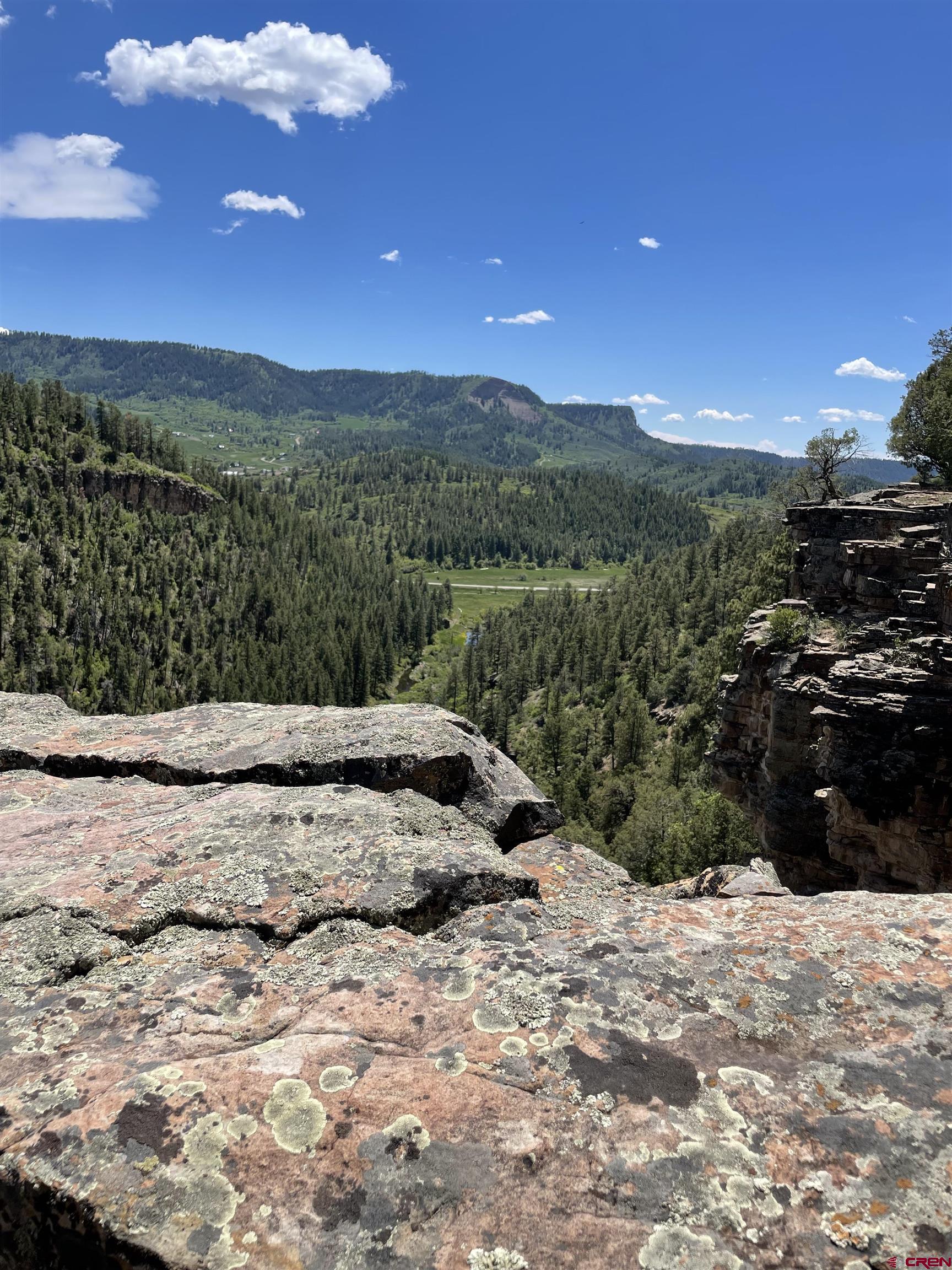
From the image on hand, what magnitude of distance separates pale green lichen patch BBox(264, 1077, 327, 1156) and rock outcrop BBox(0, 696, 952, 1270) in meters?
0.02

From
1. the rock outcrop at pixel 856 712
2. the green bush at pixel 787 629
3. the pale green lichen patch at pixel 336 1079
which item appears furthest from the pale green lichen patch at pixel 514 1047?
the green bush at pixel 787 629

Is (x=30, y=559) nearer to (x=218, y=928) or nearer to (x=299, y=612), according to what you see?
(x=299, y=612)

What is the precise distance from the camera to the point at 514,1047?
16.7 ft

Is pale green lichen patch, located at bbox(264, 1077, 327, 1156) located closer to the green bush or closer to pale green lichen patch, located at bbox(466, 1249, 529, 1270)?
pale green lichen patch, located at bbox(466, 1249, 529, 1270)

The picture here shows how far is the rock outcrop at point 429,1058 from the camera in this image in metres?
3.78

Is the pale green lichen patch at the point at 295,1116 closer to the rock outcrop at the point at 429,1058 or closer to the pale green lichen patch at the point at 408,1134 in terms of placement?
the rock outcrop at the point at 429,1058

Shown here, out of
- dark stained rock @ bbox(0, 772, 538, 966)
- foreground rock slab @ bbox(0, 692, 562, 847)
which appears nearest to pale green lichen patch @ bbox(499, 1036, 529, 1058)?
dark stained rock @ bbox(0, 772, 538, 966)

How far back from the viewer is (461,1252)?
11.9ft

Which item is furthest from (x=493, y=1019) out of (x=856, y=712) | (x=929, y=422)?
(x=929, y=422)

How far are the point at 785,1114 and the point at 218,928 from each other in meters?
5.13

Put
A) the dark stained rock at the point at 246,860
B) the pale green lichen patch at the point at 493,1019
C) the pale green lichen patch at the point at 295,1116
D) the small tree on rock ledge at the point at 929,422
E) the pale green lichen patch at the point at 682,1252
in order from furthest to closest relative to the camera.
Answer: the small tree on rock ledge at the point at 929,422
the dark stained rock at the point at 246,860
the pale green lichen patch at the point at 493,1019
the pale green lichen patch at the point at 295,1116
the pale green lichen patch at the point at 682,1252

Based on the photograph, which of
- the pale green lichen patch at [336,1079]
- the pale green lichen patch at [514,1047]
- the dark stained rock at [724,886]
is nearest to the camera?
the pale green lichen patch at [336,1079]

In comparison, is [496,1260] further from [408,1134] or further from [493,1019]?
[493,1019]

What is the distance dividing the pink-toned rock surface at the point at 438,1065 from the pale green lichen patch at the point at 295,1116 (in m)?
0.02
